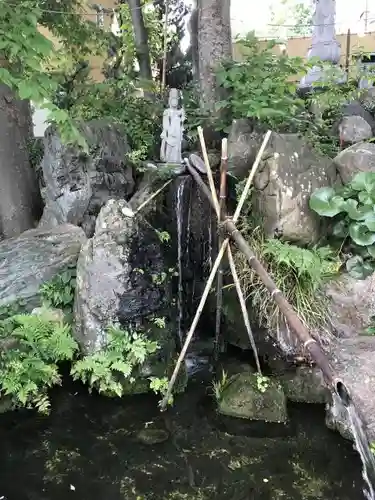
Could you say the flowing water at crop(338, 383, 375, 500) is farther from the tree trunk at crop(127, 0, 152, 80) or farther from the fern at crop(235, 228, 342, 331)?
the tree trunk at crop(127, 0, 152, 80)

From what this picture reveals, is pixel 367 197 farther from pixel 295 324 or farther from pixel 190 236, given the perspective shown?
pixel 295 324

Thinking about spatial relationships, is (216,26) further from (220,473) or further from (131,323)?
(220,473)

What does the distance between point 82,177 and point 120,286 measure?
242 cm

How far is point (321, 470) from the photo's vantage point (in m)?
4.56

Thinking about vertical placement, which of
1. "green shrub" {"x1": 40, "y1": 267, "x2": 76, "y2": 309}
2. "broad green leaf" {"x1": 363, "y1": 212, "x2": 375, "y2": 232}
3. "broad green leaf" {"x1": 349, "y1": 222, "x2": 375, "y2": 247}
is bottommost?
"green shrub" {"x1": 40, "y1": 267, "x2": 76, "y2": 309}

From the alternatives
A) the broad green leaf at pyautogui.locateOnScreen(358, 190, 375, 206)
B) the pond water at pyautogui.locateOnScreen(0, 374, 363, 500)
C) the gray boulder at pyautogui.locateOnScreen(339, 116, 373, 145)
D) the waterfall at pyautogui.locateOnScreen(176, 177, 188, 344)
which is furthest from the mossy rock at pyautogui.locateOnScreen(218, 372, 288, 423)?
the gray boulder at pyautogui.locateOnScreen(339, 116, 373, 145)

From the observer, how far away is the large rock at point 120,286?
5.77 metres

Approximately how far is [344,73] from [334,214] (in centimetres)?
545

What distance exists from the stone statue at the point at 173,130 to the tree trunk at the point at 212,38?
66cm

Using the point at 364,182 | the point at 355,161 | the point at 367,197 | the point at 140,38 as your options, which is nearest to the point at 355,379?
the point at 367,197

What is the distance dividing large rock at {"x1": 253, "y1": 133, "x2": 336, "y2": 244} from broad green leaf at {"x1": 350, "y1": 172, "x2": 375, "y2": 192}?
38 cm

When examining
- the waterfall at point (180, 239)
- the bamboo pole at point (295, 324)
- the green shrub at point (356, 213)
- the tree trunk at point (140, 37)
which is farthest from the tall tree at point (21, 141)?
the green shrub at point (356, 213)

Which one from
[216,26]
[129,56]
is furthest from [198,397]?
[129,56]

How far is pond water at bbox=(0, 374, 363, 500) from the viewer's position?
430cm
